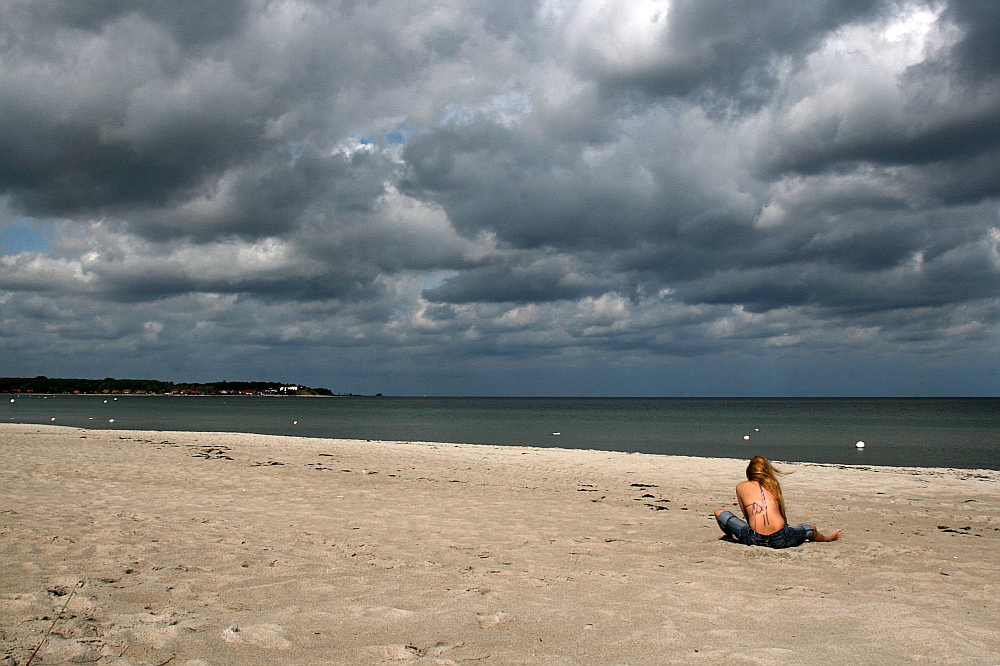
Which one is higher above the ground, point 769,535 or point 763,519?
point 763,519

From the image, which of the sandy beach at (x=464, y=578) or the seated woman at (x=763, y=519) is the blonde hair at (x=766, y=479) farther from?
the sandy beach at (x=464, y=578)

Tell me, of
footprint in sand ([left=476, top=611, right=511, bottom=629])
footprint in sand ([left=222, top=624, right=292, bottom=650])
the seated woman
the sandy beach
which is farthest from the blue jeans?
footprint in sand ([left=222, top=624, right=292, bottom=650])

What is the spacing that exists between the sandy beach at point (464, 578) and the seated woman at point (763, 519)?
0.28 metres

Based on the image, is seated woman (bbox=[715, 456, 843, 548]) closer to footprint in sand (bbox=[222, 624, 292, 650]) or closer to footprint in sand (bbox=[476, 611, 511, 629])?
footprint in sand (bbox=[476, 611, 511, 629])

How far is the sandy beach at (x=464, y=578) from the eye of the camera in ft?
16.3

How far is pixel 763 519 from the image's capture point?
29.2 feet

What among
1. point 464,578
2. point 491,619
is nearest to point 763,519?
point 464,578

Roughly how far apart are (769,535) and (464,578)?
171 inches

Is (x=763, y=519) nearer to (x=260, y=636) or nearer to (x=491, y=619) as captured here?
(x=491, y=619)

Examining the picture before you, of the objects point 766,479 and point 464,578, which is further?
point 766,479

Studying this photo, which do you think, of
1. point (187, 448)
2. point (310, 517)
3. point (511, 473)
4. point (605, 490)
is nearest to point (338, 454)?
point (187, 448)

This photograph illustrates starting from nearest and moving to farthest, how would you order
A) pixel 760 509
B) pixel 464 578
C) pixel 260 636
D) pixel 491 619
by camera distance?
pixel 260 636
pixel 491 619
pixel 464 578
pixel 760 509

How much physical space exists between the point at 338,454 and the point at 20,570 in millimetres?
18828

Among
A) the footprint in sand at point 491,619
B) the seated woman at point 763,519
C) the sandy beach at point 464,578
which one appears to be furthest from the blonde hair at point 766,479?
the footprint in sand at point 491,619
